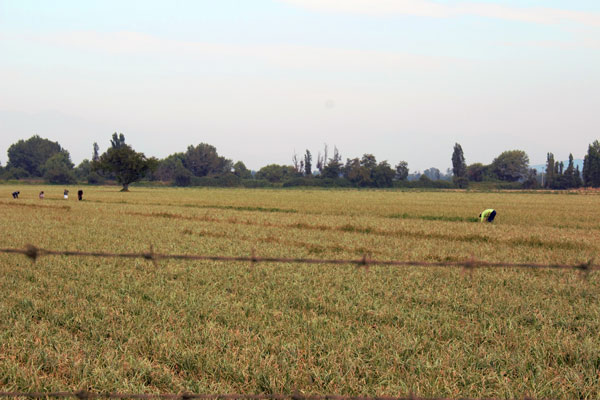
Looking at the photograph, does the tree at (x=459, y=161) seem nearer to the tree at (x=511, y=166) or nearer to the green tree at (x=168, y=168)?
the tree at (x=511, y=166)

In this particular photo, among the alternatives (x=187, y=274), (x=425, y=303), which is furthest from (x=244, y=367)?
(x=187, y=274)

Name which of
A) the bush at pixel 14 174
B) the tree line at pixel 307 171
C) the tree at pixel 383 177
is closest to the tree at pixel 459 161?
the tree line at pixel 307 171

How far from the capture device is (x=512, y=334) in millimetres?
5926

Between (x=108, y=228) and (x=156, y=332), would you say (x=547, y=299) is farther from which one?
(x=108, y=228)

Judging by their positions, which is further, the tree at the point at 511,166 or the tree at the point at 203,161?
the tree at the point at 203,161

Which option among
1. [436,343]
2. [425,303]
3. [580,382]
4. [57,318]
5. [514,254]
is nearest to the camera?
[580,382]

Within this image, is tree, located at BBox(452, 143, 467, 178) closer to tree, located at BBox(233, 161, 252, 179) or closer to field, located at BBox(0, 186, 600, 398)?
tree, located at BBox(233, 161, 252, 179)

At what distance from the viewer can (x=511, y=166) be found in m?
141

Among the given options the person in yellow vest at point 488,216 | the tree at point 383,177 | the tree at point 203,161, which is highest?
the tree at point 203,161

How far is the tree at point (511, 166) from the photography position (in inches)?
5576

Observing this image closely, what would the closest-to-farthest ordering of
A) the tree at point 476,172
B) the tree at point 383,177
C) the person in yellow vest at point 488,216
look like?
the person in yellow vest at point 488,216
the tree at point 383,177
the tree at point 476,172

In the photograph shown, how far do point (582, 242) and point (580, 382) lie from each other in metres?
14.3

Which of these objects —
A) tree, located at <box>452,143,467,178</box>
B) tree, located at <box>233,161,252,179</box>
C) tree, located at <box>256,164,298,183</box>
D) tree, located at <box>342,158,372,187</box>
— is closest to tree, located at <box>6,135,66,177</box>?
tree, located at <box>233,161,252,179</box>

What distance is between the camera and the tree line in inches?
4796
